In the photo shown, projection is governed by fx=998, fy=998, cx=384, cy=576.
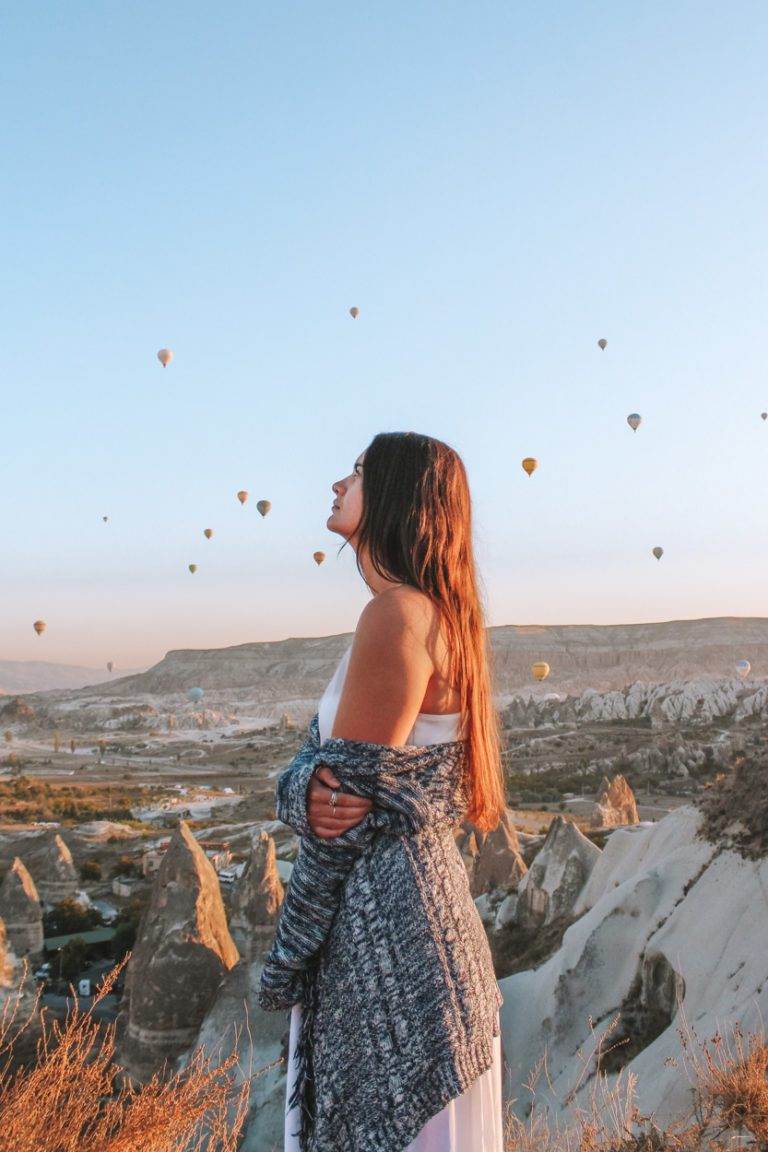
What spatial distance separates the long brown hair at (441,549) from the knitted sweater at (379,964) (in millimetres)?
138

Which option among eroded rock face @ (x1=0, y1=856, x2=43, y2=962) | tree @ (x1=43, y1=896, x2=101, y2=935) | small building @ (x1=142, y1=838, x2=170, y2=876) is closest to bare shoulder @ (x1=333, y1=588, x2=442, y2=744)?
eroded rock face @ (x1=0, y1=856, x2=43, y2=962)

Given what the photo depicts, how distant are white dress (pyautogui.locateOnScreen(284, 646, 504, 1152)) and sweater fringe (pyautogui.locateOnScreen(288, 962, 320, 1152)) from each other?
0.01 metres

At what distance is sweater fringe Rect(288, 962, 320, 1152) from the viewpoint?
5.21ft

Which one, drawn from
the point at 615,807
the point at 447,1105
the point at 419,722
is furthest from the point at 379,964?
the point at 615,807

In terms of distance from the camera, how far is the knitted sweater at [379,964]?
58.5 inches

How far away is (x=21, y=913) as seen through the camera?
Result: 13.3 m

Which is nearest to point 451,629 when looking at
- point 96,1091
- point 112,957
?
point 96,1091

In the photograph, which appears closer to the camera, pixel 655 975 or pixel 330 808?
pixel 330 808

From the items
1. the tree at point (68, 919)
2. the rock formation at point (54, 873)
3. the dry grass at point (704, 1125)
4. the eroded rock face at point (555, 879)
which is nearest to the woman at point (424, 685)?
the dry grass at point (704, 1125)

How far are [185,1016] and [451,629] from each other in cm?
871

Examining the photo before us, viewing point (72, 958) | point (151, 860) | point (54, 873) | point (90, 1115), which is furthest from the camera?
point (151, 860)

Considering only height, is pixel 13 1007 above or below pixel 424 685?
below

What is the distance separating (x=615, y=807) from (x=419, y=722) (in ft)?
56.5

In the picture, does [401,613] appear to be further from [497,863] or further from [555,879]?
[497,863]
